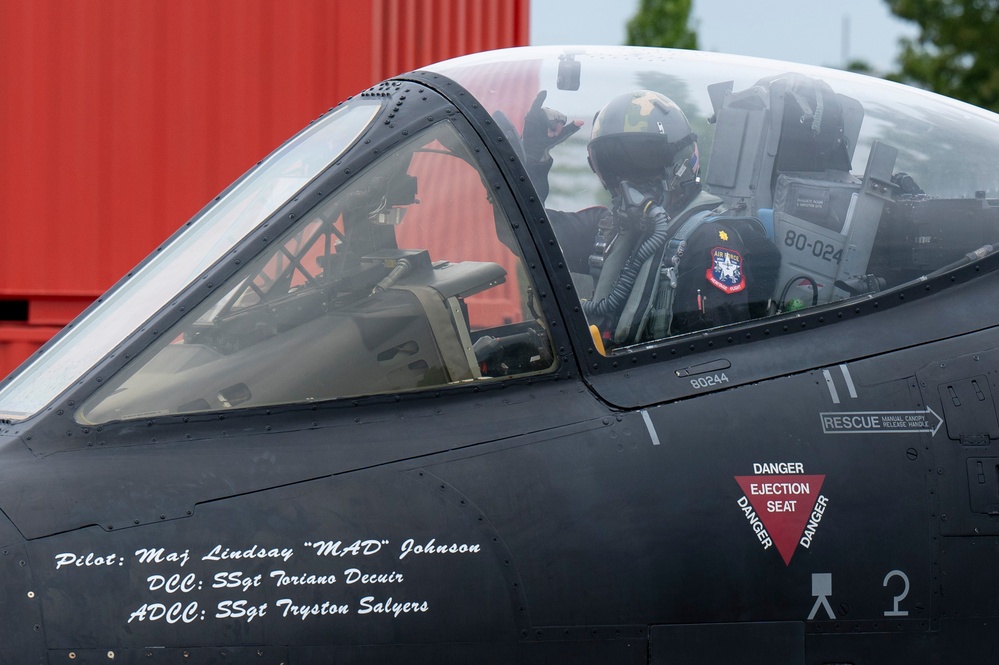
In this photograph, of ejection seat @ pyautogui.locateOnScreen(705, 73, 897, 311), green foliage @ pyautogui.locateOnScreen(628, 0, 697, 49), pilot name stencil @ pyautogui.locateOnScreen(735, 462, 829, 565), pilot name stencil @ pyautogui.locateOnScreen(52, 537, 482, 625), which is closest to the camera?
pilot name stencil @ pyautogui.locateOnScreen(52, 537, 482, 625)

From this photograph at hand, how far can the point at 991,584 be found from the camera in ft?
7.82

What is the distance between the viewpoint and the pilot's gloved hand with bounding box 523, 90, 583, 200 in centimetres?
257

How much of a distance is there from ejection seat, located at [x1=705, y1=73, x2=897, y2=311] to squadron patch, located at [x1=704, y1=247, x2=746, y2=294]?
0.11 meters

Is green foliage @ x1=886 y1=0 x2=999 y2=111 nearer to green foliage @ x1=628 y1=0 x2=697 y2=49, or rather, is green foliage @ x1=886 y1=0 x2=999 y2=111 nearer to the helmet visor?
green foliage @ x1=628 y1=0 x2=697 y2=49

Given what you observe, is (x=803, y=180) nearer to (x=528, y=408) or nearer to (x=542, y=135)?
(x=542, y=135)

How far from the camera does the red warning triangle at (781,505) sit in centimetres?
233

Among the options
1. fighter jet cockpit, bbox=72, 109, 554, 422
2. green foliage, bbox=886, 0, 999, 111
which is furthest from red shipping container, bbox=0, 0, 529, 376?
green foliage, bbox=886, 0, 999, 111

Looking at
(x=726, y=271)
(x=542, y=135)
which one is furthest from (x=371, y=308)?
(x=726, y=271)

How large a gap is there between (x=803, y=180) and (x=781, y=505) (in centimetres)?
94

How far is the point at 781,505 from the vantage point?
2.33 metres

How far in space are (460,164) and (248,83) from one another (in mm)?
4689

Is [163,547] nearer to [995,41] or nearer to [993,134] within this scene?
[993,134]

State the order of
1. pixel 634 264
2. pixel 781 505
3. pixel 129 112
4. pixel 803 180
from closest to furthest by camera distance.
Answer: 1. pixel 781 505
2. pixel 634 264
3. pixel 803 180
4. pixel 129 112

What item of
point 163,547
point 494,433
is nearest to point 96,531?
point 163,547
